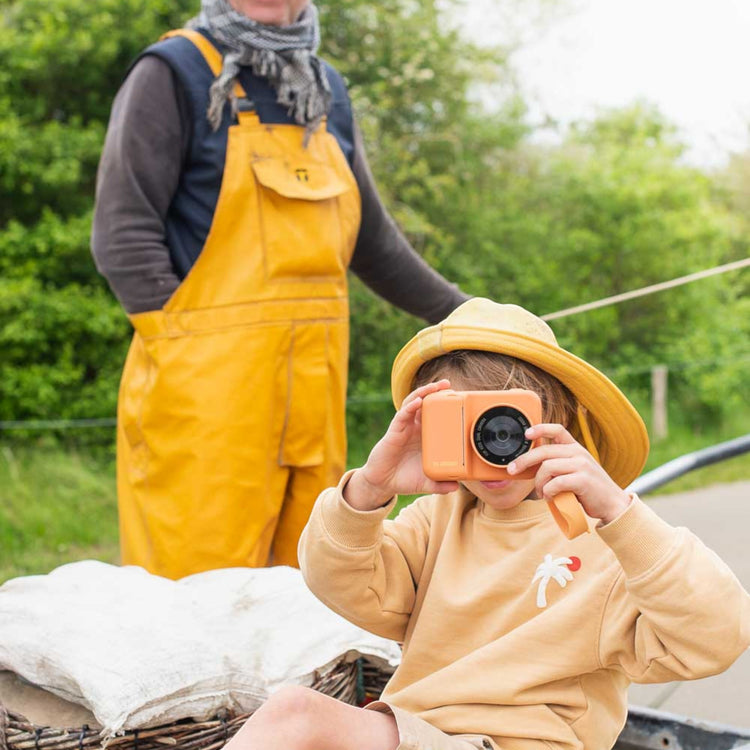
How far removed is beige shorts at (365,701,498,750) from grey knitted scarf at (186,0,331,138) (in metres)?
1.48

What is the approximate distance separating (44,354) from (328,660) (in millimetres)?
4621

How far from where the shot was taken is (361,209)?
280 cm

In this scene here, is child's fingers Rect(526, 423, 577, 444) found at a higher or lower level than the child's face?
higher

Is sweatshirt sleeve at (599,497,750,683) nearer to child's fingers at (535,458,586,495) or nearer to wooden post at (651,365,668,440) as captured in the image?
child's fingers at (535,458,586,495)

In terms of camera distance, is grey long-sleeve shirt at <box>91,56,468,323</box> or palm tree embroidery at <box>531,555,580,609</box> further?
grey long-sleeve shirt at <box>91,56,468,323</box>

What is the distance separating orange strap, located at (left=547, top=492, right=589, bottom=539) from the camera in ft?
4.57

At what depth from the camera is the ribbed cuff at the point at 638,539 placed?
1411 millimetres

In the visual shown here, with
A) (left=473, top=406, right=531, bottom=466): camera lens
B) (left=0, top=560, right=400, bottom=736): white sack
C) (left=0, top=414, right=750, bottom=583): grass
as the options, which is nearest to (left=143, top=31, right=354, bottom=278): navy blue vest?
(left=0, top=560, right=400, bottom=736): white sack

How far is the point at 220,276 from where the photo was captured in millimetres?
2469

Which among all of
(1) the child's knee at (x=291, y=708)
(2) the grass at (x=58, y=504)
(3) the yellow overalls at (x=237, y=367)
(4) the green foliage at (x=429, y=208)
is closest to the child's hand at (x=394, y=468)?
(1) the child's knee at (x=291, y=708)

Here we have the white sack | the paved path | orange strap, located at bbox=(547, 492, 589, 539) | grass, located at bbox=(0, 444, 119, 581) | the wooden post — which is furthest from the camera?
the wooden post

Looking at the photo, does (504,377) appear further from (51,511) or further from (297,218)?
(51,511)

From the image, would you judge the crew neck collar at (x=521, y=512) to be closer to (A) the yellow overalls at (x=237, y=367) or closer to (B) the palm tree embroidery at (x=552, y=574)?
(B) the palm tree embroidery at (x=552, y=574)

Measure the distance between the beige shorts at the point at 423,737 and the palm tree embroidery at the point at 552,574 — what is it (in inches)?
8.5
